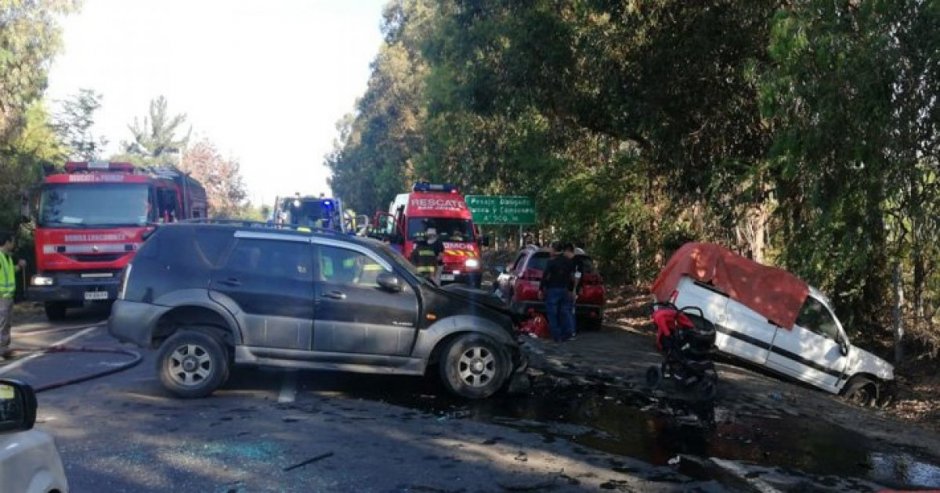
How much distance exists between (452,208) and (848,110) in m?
12.8

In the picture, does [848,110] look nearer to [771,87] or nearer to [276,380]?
[771,87]

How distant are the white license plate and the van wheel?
42.0 feet

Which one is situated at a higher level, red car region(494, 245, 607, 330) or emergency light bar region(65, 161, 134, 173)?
emergency light bar region(65, 161, 134, 173)

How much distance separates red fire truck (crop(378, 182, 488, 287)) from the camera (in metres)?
20.1

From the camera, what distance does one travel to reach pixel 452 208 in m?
21.0

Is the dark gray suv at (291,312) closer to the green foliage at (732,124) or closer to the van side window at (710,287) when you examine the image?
the van side window at (710,287)

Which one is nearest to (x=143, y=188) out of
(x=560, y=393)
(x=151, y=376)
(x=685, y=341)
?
(x=151, y=376)

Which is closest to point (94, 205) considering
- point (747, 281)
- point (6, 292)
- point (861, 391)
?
point (6, 292)

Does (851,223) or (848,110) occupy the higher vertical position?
(848,110)

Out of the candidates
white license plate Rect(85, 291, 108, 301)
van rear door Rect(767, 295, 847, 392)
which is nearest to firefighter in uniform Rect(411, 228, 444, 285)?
white license plate Rect(85, 291, 108, 301)

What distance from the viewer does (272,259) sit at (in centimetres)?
871

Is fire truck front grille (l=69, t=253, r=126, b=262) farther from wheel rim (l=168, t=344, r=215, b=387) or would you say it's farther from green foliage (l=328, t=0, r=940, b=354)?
green foliage (l=328, t=0, r=940, b=354)

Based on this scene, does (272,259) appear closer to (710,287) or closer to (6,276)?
(6,276)

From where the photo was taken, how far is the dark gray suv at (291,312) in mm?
8367
